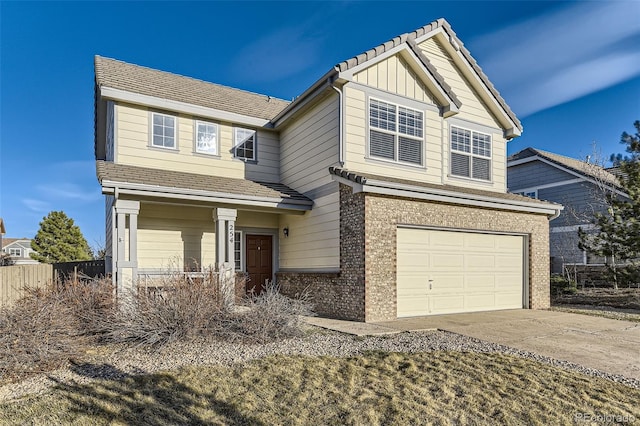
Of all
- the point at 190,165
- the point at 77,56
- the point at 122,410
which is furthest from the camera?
the point at 77,56

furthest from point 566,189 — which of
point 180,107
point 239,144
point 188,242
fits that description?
point 180,107

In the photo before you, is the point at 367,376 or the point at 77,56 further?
the point at 77,56

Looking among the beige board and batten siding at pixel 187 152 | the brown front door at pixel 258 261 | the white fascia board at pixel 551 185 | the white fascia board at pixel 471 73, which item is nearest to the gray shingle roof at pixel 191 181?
the beige board and batten siding at pixel 187 152

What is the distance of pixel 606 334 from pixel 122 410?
9.13 meters

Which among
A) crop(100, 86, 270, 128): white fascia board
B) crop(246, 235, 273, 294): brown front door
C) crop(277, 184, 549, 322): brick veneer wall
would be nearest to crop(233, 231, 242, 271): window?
crop(246, 235, 273, 294): brown front door

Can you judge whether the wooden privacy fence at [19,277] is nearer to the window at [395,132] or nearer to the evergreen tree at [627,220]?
the window at [395,132]

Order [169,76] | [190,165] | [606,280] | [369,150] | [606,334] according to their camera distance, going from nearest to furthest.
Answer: [606,334] → [369,150] → [190,165] → [169,76] → [606,280]

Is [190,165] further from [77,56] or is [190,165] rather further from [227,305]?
[77,56]

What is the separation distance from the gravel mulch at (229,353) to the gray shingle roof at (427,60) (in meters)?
6.57

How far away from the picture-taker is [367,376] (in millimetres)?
5281

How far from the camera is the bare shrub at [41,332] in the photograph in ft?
17.9

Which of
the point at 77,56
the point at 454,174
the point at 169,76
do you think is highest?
the point at 77,56

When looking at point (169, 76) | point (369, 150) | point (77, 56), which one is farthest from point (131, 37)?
point (369, 150)

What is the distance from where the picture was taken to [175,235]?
12.0 metres
